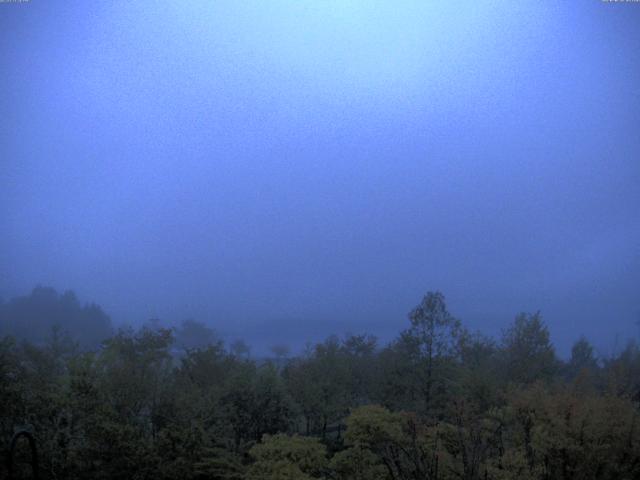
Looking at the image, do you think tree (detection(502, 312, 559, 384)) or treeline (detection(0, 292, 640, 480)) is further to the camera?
tree (detection(502, 312, 559, 384))

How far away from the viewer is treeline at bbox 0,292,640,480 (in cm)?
1312

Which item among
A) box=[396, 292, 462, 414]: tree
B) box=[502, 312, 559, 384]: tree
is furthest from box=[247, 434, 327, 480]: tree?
box=[502, 312, 559, 384]: tree

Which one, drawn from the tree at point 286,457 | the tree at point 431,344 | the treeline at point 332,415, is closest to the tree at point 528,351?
the treeline at point 332,415

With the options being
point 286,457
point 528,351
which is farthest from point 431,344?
point 286,457

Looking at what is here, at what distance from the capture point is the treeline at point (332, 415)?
43.0 ft

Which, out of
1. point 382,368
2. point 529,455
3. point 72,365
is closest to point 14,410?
point 72,365

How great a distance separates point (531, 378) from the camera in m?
25.9

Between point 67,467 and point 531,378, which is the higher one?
point 531,378

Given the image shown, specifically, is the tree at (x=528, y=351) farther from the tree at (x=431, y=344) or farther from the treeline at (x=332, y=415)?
the tree at (x=431, y=344)

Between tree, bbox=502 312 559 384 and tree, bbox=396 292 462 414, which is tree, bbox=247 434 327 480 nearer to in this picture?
tree, bbox=396 292 462 414

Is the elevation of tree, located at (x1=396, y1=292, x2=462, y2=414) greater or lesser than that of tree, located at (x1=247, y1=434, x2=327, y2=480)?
greater

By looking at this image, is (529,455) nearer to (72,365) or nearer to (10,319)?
(72,365)

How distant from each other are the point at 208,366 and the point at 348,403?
9.81 meters

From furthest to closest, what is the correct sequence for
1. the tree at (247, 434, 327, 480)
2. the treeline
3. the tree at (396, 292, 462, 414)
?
the tree at (396, 292, 462, 414)
the tree at (247, 434, 327, 480)
the treeline
